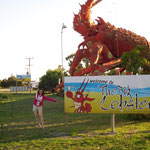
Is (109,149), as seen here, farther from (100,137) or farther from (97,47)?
(97,47)

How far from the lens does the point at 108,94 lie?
7648 millimetres

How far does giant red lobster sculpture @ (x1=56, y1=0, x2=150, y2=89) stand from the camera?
15.1 metres

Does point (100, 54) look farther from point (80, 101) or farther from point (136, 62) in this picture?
point (80, 101)

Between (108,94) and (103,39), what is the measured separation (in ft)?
26.7

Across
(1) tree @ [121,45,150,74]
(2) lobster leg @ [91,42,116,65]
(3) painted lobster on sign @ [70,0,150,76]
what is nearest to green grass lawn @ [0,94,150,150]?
(1) tree @ [121,45,150,74]

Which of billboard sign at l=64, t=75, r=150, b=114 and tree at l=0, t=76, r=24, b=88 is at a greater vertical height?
tree at l=0, t=76, r=24, b=88

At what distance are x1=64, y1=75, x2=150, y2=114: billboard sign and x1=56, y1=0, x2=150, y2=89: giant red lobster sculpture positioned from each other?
22.2 feet

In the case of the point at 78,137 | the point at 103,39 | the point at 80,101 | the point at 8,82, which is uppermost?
the point at 103,39

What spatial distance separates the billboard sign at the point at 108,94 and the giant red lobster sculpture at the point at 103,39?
675cm

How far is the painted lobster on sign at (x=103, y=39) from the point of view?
49.6 ft

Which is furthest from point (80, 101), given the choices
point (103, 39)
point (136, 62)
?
point (103, 39)

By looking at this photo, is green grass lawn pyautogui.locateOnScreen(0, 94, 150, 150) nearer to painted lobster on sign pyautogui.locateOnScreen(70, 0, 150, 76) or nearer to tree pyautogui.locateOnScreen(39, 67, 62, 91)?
painted lobster on sign pyautogui.locateOnScreen(70, 0, 150, 76)

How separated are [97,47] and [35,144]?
356 inches

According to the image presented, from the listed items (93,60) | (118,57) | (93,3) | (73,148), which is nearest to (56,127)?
(73,148)
